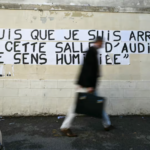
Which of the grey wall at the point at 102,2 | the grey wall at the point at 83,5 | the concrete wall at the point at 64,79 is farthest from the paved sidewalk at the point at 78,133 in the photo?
the grey wall at the point at 102,2

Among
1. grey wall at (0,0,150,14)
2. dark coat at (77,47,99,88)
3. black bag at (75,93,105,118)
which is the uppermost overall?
grey wall at (0,0,150,14)

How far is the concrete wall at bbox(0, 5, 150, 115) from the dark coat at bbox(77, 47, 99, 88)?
1.63 m

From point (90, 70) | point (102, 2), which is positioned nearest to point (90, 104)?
point (90, 70)

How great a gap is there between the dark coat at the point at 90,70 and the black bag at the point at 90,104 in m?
0.22

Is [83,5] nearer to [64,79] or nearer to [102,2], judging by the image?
[102,2]

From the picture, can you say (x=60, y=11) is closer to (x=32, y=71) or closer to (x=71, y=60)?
(x=71, y=60)

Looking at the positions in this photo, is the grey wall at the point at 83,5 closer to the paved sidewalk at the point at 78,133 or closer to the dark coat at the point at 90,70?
the dark coat at the point at 90,70

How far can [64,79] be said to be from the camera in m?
4.86

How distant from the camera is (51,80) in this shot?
482 centimetres

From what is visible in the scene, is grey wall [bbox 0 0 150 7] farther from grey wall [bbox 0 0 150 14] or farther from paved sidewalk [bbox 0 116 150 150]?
paved sidewalk [bbox 0 116 150 150]

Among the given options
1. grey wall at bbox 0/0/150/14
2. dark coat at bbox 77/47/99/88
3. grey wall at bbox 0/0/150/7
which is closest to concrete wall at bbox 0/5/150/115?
grey wall at bbox 0/0/150/14

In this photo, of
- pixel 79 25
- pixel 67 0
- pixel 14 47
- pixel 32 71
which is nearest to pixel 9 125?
pixel 32 71

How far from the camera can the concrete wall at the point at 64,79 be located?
4770mm

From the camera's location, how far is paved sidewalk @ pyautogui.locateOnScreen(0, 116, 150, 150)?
312 centimetres
